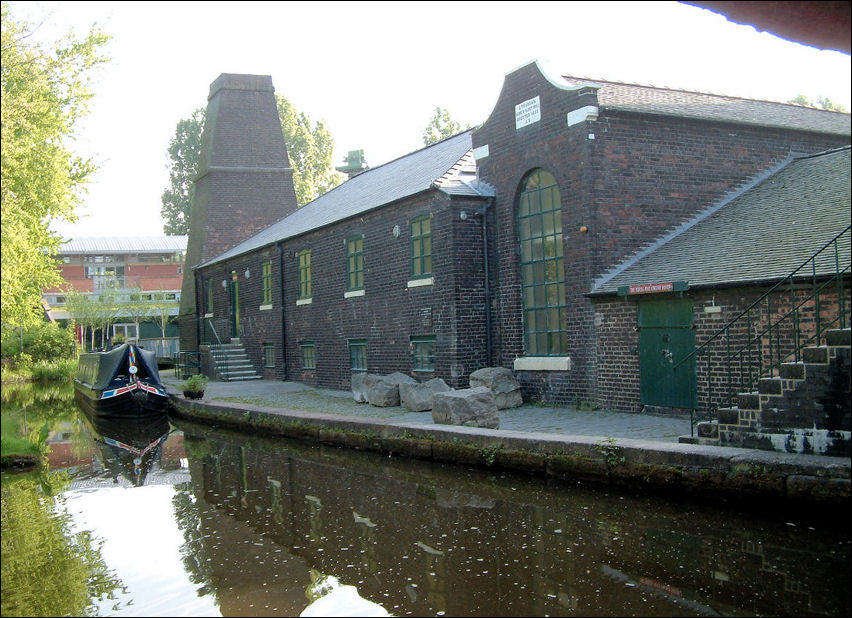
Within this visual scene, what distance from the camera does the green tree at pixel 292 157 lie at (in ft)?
175

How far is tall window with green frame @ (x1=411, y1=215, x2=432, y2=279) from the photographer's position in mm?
16517

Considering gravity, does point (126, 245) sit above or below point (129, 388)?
above

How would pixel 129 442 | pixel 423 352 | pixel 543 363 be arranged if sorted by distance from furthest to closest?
pixel 423 352 < pixel 129 442 < pixel 543 363

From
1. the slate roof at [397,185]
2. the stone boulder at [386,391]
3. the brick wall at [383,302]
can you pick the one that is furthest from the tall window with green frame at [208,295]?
the stone boulder at [386,391]

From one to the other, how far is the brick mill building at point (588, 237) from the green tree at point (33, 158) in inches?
258

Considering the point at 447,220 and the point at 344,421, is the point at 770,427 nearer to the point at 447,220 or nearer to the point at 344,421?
the point at 344,421

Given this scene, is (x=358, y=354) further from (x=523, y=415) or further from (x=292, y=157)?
(x=292, y=157)

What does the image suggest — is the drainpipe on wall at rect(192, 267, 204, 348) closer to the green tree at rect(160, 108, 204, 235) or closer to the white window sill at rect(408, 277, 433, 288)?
the white window sill at rect(408, 277, 433, 288)

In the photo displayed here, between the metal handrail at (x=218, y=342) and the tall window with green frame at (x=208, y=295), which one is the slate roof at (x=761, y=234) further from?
the tall window with green frame at (x=208, y=295)

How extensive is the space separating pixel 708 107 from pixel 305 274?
11726 millimetres

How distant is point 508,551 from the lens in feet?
22.1

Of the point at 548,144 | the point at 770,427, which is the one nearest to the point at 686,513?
the point at 770,427

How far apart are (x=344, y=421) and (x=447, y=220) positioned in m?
4.86

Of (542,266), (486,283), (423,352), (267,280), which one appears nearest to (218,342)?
(267,280)
